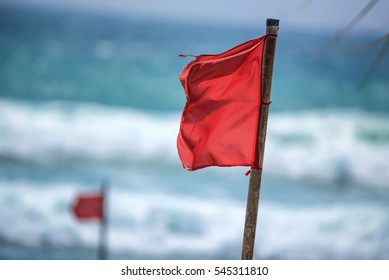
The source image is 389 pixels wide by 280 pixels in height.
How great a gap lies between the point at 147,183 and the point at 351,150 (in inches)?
219

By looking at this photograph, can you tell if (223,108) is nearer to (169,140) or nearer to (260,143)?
(260,143)

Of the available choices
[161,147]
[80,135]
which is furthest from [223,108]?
[80,135]

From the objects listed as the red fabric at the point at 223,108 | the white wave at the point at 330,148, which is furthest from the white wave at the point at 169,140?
the red fabric at the point at 223,108

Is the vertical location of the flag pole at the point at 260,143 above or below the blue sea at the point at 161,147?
below

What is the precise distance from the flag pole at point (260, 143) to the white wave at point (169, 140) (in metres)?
15.6

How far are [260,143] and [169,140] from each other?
56.4ft

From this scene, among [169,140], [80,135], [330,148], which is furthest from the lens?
[80,135]

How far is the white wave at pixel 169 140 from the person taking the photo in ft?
74.8

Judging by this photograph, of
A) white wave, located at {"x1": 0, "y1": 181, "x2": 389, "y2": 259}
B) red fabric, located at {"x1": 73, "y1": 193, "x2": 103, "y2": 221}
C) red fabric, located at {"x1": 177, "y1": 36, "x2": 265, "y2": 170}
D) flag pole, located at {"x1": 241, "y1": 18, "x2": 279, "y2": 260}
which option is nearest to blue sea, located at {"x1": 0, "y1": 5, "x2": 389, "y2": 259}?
white wave, located at {"x1": 0, "y1": 181, "x2": 389, "y2": 259}

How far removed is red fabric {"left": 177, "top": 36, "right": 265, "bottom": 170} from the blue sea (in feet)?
32.1

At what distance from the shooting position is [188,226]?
19.2 meters

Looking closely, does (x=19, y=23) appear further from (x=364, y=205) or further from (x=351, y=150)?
(x=364, y=205)

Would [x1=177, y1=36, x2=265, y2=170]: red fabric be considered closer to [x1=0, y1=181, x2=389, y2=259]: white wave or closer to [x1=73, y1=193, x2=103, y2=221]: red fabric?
[x1=73, y1=193, x2=103, y2=221]: red fabric

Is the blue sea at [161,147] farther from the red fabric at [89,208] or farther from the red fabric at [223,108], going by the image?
the red fabric at [223,108]
